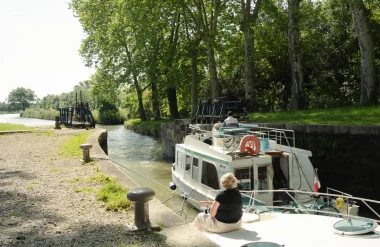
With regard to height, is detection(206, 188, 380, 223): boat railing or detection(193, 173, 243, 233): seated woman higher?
detection(193, 173, 243, 233): seated woman

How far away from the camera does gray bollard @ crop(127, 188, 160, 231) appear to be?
19.5 feet

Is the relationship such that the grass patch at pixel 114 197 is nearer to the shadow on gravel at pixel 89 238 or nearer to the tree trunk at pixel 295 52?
the shadow on gravel at pixel 89 238

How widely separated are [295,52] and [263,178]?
1520 cm

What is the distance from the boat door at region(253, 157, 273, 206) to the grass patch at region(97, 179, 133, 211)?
143 inches

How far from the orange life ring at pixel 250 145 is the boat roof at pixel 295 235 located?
106 inches

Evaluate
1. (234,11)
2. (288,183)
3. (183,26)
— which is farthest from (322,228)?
(183,26)

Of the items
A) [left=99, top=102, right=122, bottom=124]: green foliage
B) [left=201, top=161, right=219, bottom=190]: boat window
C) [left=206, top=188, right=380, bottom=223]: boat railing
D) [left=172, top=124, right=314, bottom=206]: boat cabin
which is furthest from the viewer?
[left=99, top=102, right=122, bottom=124]: green foliage

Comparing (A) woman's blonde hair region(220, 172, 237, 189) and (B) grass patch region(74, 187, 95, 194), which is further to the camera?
(B) grass patch region(74, 187, 95, 194)

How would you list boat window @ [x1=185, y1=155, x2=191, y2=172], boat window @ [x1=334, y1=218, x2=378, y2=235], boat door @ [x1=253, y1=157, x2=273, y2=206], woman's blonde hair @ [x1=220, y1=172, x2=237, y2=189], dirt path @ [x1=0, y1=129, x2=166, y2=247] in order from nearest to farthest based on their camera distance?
dirt path @ [x1=0, y1=129, x2=166, y2=247]
woman's blonde hair @ [x1=220, y1=172, x2=237, y2=189]
boat window @ [x1=334, y1=218, x2=378, y2=235]
boat door @ [x1=253, y1=157, x2=273, y2=206]
boat window @ [x1=185, y1=155, x2=191, y2=172]

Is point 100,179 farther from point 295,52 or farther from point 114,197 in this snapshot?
point 295,52

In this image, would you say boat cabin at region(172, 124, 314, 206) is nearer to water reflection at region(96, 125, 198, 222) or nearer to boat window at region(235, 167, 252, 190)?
boat window at region(235, 167, 252, 190)

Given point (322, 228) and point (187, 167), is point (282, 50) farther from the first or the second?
point (322, 228)

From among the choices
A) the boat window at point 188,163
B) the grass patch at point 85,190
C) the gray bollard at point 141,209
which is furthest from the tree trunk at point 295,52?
the gray bollard at point 141,209

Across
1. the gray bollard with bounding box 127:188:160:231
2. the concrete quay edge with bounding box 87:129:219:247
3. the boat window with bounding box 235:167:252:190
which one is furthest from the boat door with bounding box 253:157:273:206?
the gray bollard with bounding box 127:188:160:231
